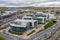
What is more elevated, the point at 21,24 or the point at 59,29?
the point at 21,24

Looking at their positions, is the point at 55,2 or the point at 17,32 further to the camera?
the point at 55,2

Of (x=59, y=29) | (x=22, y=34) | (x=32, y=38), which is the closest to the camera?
(x=32, y=38)

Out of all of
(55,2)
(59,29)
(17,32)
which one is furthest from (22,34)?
(55,2)

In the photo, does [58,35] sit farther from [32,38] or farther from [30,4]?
[30,4]

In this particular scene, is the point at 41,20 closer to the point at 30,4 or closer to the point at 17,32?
the point at 17,32

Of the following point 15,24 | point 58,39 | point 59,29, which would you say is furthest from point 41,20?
point 58,39

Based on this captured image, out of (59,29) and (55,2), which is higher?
(55,2)

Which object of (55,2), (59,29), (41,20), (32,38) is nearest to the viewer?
(32,38)

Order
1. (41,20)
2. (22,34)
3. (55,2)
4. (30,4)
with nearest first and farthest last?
(22,34) → (41,20) → (55,2) → (30,4)

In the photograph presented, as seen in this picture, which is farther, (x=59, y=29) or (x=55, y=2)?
(x=55, y=2)
